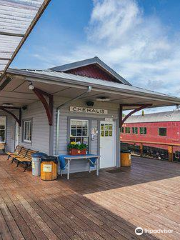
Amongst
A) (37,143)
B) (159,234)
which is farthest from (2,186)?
(159,234)

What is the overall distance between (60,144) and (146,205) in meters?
3.45

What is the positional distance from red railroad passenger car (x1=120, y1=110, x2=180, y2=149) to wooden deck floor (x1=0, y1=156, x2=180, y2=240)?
4.95m

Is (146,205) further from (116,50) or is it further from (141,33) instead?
(116,50)

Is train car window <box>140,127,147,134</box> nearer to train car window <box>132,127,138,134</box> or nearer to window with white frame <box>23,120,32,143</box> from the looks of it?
train car window <box>132,127,138,134</box>

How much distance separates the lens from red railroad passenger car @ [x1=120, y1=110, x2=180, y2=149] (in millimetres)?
10648

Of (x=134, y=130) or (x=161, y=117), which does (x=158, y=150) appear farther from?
(x=134, y=130)

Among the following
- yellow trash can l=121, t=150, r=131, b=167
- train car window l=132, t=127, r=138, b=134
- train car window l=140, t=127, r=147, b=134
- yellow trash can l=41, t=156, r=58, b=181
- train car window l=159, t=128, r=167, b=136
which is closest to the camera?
yellow trash can l=41, t=156, r=58, b=181

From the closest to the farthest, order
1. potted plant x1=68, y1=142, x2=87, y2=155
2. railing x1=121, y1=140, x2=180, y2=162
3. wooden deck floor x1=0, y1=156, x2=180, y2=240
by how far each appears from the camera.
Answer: wooden deck floor x1=0, y1=156, x2=180, y2=240
potted plant x1=68, y1=142, x2=87, y2=155
railing x1=121, y1=140, x2=180, y2=162

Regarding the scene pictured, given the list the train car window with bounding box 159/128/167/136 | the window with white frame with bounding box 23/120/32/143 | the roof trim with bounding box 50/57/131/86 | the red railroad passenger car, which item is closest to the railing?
the red railroad passenger car

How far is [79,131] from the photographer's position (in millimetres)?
6988

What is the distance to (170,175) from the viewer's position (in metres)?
6.75

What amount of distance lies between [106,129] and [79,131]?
127 cm

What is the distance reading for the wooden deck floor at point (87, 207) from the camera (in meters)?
2.86

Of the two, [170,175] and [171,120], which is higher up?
[171,120]
